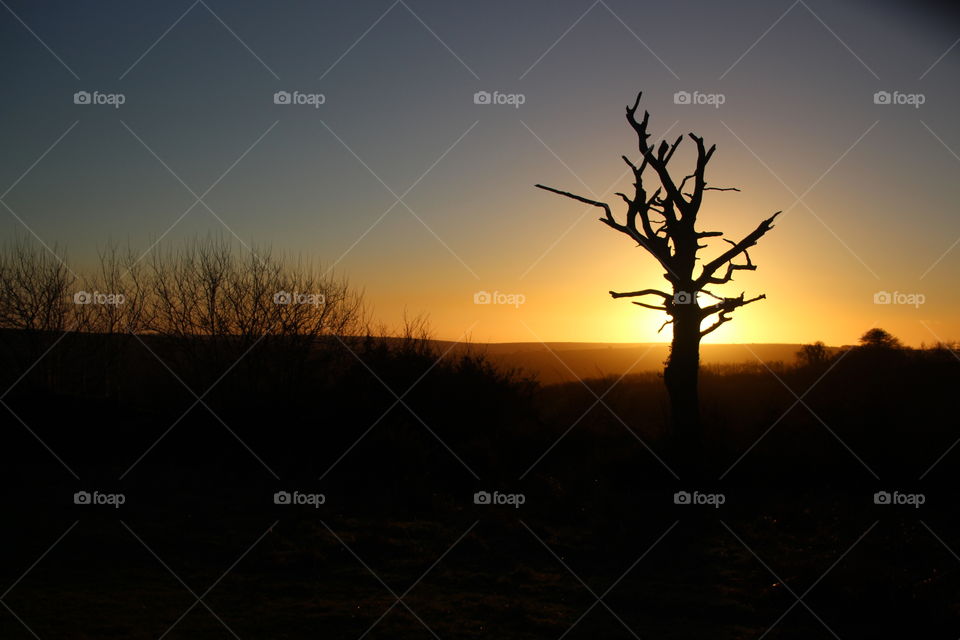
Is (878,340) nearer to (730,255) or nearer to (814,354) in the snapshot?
(814,354)

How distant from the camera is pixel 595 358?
1690 inches

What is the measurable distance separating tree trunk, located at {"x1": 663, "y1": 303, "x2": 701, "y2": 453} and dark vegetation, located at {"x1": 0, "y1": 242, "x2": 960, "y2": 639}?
0.66 metres

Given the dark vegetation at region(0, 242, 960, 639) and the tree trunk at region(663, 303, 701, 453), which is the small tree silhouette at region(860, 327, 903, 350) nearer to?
the dark vegetation at region(0, 242, 960, 639)

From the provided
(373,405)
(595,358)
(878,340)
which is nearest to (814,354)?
(878,340)

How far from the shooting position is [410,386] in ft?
64.1

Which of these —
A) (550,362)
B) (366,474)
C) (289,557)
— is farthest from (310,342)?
(550,362)

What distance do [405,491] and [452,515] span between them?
1.41 m

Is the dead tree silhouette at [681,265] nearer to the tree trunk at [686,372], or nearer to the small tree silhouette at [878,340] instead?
the tree trunk at [686,372]

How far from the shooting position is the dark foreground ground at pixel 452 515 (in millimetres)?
6930

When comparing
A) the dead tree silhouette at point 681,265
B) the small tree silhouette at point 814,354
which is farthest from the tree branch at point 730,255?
the small tree silhouette at point 814,354

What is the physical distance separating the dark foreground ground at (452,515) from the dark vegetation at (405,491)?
5cm

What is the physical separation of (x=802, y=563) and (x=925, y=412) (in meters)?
11.5

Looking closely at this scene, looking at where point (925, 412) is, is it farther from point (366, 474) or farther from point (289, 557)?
point (289, 557)

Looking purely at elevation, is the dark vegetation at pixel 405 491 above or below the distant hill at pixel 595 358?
below
